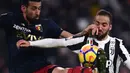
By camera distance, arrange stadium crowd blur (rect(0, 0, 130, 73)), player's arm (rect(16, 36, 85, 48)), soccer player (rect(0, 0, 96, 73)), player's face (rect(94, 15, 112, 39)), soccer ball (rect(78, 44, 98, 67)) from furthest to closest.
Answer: stadium crowd blur (rect(0, 0, 130, 73))
soccer player (rect(0, 0, 96, 73))
player's arm (rect(16, 36, 85, 48))
player's face (rect(94, 15, 112, 39))
soccer ball (rect(78, 44, 98, 67))

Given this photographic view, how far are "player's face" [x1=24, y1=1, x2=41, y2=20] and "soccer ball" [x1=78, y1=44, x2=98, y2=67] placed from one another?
926 millimetres

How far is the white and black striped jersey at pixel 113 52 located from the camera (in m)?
5.82

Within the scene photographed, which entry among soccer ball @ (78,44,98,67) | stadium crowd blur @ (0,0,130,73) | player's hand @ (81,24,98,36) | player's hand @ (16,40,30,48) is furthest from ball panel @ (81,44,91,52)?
stadium crowd blur @ (0,0,130,73)

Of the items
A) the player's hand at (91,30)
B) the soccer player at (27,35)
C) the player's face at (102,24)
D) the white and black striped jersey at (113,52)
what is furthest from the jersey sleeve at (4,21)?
the player's face at (102,24)

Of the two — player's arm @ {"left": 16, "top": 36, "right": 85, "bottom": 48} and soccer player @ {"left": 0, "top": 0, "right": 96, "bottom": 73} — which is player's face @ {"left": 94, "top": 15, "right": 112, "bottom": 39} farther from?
soccer player @ {"left": 0, "top": 0, "right": 96, "bottom": 73}

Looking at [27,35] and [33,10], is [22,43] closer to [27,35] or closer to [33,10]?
[27,35]

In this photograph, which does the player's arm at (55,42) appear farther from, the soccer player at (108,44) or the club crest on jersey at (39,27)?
the club crest on jersey at (39,27)

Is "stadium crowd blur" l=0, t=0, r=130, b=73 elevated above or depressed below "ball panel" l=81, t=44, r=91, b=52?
below

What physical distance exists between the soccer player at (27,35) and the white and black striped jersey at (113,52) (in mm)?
549

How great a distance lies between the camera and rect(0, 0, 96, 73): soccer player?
20.0ft

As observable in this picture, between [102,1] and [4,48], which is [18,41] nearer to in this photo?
[4,48]

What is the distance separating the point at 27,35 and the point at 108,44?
114 cm

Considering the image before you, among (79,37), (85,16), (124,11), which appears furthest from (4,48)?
(79,37)

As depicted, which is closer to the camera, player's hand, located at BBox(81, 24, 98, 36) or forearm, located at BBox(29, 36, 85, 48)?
player's hand, located at BBox(81, 24, 98, 36)
